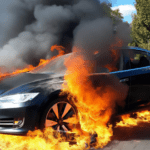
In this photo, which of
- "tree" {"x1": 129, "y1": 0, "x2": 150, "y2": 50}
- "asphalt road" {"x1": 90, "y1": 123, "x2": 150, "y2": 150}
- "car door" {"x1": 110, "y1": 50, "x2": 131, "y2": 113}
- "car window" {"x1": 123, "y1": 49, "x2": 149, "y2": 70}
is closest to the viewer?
"asphalt road" {"x1": 90, "y1": 123, "x2": 150, "y2": 150}

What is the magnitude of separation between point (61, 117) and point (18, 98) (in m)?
0.74

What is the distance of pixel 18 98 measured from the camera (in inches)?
127

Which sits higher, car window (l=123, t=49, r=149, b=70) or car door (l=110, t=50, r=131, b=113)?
car window (l=123, t=49, r=149, b=70)

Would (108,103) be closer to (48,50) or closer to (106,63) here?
(106,63)

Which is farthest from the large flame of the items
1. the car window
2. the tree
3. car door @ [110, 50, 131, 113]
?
the tree

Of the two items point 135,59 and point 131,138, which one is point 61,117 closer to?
point 131,138

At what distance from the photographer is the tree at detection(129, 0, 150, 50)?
19.0 m

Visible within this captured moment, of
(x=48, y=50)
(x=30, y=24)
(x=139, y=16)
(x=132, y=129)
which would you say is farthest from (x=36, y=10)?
(x=139, y=16)

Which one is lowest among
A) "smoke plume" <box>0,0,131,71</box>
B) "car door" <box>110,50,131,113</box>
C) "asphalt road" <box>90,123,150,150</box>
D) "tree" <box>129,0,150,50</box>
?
"asphalt road" <box>90,123,150,150</box>

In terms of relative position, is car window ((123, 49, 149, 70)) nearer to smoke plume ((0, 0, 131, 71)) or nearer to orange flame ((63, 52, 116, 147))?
→ smoke plume ((0, 0, 131, 71))

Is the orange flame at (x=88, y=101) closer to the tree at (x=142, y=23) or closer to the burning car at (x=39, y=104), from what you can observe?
the burning car at (x=39, y=104)

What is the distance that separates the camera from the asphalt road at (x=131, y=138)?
138 inches

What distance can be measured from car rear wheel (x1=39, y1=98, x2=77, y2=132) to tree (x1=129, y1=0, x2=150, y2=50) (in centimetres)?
1648

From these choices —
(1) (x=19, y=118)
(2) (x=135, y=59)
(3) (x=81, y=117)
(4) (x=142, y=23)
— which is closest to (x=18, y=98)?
(1) (x=19, y=118)
